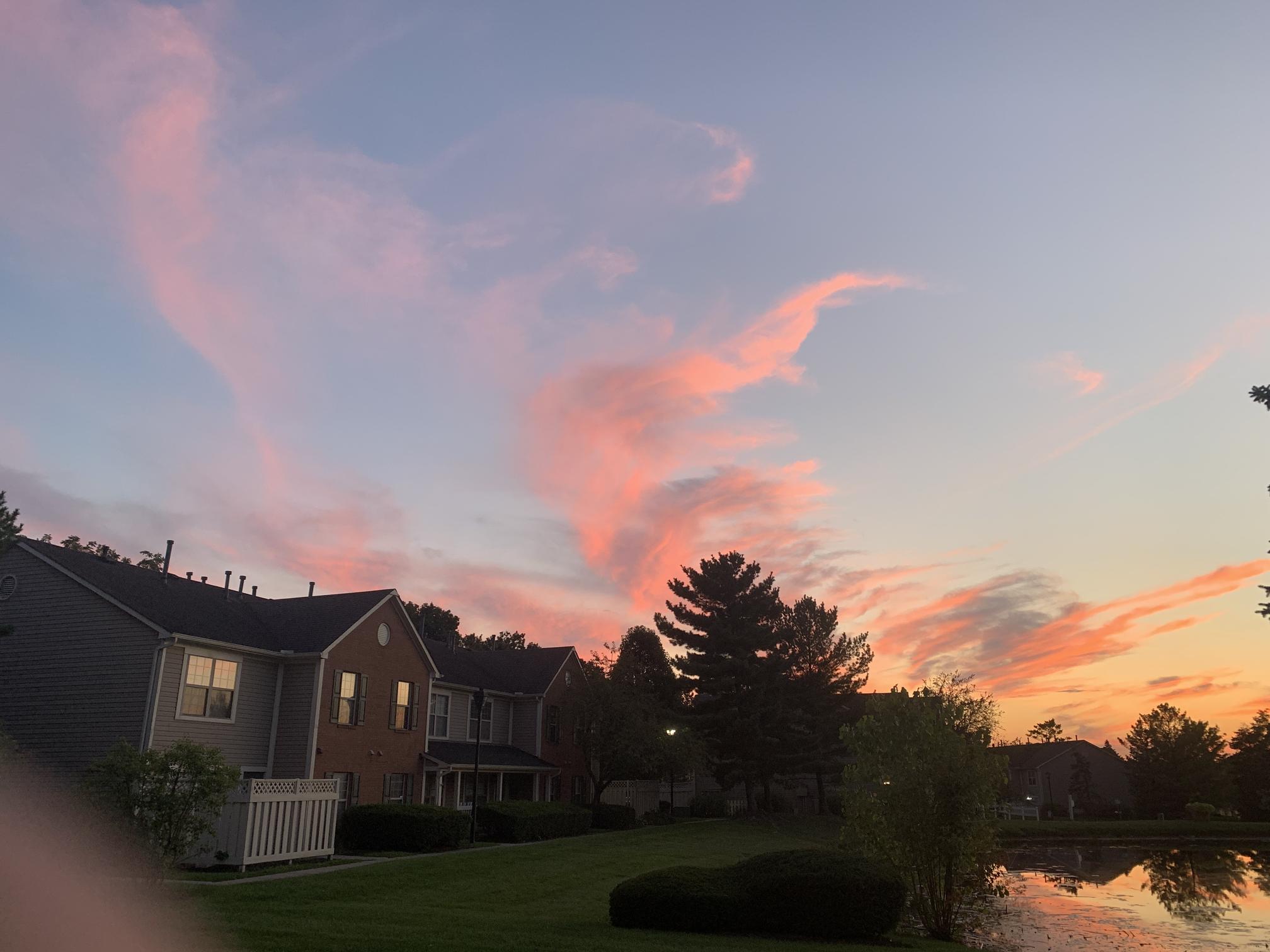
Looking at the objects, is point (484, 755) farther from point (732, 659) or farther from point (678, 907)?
point (678, 907)

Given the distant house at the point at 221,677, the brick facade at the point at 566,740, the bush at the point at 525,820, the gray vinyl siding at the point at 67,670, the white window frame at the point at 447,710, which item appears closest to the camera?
the gray vinyl siding at the point at 67,670

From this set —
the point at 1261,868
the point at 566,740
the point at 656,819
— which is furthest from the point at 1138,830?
the point at 566,740

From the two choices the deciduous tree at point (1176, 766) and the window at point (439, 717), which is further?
the deciduous tree at point (1176, 766)

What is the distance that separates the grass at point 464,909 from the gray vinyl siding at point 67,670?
10222mm

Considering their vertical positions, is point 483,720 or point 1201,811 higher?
point 483,720

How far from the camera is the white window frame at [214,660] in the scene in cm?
2666

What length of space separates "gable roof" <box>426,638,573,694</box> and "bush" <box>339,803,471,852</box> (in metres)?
12.3

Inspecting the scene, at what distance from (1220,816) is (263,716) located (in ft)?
232

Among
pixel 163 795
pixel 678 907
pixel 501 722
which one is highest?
pixel 501 722

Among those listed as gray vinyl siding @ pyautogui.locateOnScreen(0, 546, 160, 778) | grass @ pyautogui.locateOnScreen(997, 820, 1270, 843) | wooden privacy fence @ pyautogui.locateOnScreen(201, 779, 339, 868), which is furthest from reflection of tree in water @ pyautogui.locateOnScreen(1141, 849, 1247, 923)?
gray vinyl siding @ pyautogui.locateOnScreen(0, 546, 160, 778)

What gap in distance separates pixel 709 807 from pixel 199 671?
35.1 m

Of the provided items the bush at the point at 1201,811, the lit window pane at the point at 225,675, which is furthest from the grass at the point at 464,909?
the bush at the point at 1201,811

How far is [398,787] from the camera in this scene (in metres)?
34.0

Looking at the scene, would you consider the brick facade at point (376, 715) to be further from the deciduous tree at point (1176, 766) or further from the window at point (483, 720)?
the deciduous tree at point (1176, 766)
